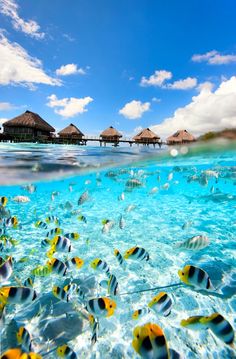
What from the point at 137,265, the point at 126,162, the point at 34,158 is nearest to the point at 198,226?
the point at 137,265

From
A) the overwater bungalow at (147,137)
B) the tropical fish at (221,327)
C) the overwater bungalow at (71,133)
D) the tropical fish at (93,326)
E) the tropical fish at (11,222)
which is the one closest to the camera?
the tropical fish at (221,327)

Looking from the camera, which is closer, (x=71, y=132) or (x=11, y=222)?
(x=11, y=222)

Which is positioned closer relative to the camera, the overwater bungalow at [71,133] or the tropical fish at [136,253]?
the tropical fish at [136,253]

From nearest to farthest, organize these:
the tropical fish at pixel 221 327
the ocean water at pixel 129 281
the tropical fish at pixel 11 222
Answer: the tropical fish at pixel 221 327
the ocean water at pixel 129 281
the tropical fish at pixel 11 222

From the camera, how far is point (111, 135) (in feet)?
172

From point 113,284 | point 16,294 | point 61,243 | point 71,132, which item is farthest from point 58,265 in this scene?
point 71,132

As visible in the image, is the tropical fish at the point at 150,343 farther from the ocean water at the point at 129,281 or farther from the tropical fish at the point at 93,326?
the ocean water at the point at 129,281

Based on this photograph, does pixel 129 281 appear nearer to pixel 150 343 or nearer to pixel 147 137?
pixel 150 343

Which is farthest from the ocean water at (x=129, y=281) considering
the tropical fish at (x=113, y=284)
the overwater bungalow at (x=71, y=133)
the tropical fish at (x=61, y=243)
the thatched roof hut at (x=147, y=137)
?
the thatched roof hut at (x=147, y=137)

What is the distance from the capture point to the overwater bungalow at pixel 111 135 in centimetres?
5266

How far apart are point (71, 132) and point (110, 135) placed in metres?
9.05

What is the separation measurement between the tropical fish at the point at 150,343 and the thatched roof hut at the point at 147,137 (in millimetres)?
54676

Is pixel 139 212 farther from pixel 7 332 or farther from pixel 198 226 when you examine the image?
pixel 7 332

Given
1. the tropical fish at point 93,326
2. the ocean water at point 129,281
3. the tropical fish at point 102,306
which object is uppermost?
the tropical fish at point 102,306
